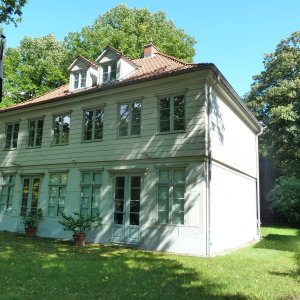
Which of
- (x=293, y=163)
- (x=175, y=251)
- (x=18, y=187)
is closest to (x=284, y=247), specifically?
(x=175, y=251)

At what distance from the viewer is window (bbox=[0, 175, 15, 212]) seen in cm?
1810

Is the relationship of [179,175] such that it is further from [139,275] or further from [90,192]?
[139,275]

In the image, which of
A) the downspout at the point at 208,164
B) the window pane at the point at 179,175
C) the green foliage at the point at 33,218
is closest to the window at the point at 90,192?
the green foliage at the point at 33,218

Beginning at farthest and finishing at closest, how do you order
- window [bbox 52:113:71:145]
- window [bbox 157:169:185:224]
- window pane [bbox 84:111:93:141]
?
window [bbox 52:113:71:145], window pane [bbox 84:111:93:141], window [bbox 157:169:185:224]

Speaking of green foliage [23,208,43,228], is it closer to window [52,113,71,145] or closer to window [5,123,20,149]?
window [52,113,71,145]

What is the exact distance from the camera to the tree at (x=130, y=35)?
30594mm

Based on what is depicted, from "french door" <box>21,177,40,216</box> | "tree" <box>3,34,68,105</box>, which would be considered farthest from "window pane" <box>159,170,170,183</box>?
"tree" <box>3,34,68,105</box>

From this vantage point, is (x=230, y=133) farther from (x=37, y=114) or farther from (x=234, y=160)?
(x=37, y=114)

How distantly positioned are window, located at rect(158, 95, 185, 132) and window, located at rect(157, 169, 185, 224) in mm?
1635

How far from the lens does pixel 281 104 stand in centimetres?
2945

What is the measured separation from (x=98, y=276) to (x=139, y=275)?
0.97 metres

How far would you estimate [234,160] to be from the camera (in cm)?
1550

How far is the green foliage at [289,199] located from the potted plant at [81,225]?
16.5 metres

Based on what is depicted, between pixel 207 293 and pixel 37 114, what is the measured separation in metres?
13.8
